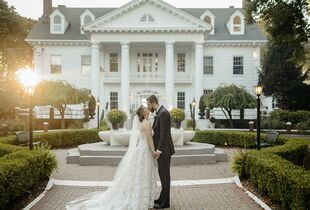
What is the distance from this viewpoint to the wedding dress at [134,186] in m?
8.41

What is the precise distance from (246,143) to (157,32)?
19.9 m

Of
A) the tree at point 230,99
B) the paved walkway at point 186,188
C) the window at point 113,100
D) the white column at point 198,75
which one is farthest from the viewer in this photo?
the window at point 113,100

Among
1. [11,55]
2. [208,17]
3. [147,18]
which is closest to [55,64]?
[11,55]

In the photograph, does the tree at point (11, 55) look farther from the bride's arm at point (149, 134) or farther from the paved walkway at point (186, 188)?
the bride's arm at point (149, 134)

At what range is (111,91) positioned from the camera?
138 ft

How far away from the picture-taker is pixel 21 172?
9.24 metres

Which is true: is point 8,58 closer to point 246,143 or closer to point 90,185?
point 246,143

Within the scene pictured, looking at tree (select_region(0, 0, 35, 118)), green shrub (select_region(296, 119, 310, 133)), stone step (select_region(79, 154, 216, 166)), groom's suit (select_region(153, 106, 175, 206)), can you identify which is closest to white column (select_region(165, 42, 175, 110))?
green shrub (select_region(296, 119, 310, 133))

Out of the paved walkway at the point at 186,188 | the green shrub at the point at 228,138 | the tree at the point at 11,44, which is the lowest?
the paved walkway at the point at 186,188

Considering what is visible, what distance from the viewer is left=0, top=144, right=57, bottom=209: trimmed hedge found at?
8.23m

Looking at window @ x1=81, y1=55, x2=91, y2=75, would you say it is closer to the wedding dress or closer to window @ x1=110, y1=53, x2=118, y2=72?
window @ x1=110, y1=53, x2=118, y2=72

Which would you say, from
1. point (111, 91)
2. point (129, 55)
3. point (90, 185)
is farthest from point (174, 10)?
point (90, 185)

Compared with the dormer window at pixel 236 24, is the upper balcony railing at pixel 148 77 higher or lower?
lower

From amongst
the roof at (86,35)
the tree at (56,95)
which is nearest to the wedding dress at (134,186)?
the tree at (56,95)
